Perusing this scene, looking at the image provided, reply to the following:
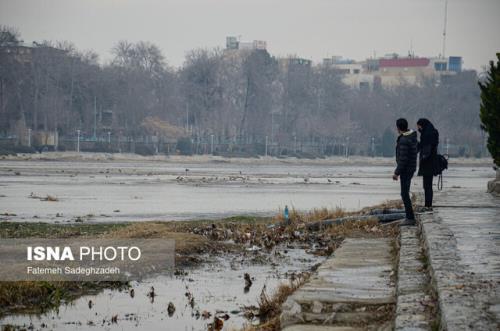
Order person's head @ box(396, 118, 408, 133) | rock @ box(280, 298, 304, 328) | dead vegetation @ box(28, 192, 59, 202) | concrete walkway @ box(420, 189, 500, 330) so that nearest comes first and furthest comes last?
concrete walkway @ box(420, 189, 500, 330)
rock @ box(280, 298, 304, 328)
person's head @ box(396, 118, 408, 133)
dead vegetation @ box(28, 192, 59, 202)

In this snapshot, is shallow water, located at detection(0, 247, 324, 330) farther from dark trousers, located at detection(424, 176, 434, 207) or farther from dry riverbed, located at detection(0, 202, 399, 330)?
dark trousers, located at detection(424, 176, 434, 207)

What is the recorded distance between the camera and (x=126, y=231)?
2027cm

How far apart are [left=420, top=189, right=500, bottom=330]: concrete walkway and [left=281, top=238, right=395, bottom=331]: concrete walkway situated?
0.62 metres

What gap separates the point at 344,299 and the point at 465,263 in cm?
173

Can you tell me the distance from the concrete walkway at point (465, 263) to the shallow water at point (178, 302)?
238 centimetres

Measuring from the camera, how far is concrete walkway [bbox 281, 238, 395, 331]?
1060cm

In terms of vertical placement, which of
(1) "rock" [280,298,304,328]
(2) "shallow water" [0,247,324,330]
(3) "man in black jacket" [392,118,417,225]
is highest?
(3) "man in black jacket" [392,118,417,225]

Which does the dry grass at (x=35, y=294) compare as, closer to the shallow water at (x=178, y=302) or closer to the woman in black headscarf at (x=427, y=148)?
the shallow water at (x=178, y=302)

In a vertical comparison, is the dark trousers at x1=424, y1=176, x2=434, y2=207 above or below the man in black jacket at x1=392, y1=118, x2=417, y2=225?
below

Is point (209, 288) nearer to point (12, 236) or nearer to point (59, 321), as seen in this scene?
point (59, 321)

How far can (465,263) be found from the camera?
40.0 ft

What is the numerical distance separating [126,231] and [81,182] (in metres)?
33.6

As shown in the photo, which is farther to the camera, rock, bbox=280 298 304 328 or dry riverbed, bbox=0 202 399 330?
dry riverbed, bbox=0 202 399 330

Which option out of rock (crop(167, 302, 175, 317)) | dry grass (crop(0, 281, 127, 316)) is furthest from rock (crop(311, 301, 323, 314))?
dry grass (crop(0, 281, 127, 316))
